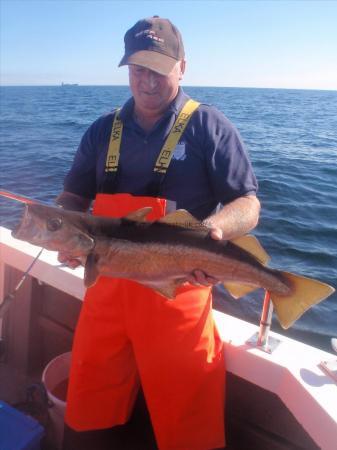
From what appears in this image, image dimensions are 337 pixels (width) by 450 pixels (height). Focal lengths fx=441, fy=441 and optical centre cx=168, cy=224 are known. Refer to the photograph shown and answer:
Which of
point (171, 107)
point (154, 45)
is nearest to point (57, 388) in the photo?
point (171, 107)

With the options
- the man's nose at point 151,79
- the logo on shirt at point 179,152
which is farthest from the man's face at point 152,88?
the logo on shirt at point 179,152

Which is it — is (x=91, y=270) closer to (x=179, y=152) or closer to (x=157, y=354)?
(x=157, y=354)

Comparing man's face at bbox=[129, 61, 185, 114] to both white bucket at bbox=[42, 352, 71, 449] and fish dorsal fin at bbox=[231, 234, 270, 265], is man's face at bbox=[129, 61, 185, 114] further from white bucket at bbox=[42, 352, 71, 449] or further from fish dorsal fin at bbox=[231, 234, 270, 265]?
white bucket at bbox=[42, 352, 71, 449]

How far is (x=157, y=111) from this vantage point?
3.51 metres

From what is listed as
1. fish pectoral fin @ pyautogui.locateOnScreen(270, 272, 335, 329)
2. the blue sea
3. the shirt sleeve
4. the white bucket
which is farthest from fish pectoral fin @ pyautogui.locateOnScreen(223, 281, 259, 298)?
the blue sea

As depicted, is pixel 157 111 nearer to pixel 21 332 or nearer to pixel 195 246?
pixel 195 246

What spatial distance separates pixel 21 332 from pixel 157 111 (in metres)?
3.00

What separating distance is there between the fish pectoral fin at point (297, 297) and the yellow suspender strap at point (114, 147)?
1524 millimetres

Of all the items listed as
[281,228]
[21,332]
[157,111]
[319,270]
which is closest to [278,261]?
[319,270]

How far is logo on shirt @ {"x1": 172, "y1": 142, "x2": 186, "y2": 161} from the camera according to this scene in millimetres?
3279

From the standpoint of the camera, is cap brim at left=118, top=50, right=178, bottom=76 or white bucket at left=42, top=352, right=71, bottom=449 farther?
white bucket at left=42, top=352, right=71, bottom=449

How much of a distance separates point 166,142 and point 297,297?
146 cm

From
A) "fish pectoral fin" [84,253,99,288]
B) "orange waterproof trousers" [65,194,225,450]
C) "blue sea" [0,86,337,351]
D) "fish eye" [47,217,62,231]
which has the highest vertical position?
"fish eye" [47,217,62,231]

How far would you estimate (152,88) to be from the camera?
11.4ft
